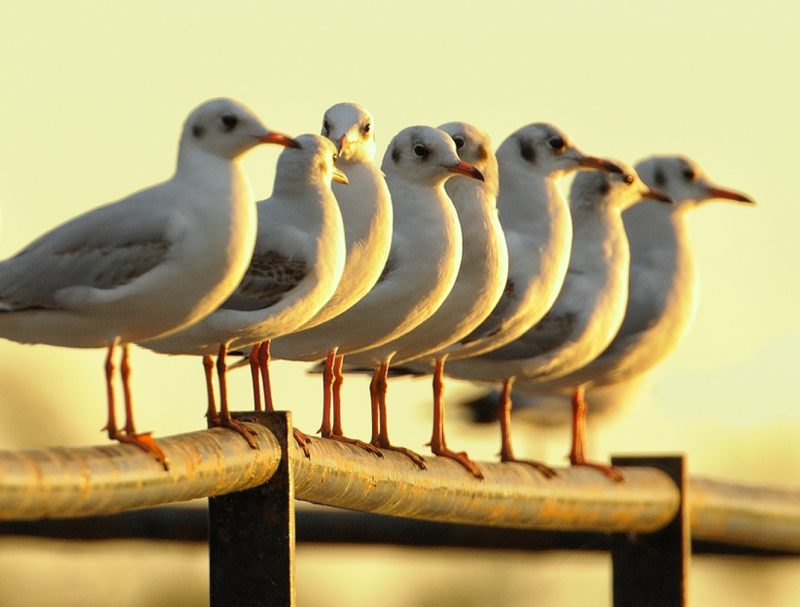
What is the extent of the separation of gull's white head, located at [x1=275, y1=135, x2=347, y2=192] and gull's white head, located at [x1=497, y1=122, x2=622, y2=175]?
306 cm

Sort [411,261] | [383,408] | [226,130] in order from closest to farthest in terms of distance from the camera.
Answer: [226,130]
[411,261]
[383,408]

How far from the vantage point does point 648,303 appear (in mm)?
13578

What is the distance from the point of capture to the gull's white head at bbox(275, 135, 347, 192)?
9.52 metres

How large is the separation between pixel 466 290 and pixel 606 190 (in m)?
2.77

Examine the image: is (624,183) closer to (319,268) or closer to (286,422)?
(319,268)

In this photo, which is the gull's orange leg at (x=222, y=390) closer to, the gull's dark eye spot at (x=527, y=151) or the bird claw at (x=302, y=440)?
the bird claw at (x=302, y=440)

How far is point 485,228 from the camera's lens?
35.9 feet

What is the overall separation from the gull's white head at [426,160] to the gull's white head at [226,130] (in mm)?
1480

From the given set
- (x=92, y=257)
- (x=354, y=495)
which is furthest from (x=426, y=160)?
(x=354, y=495)

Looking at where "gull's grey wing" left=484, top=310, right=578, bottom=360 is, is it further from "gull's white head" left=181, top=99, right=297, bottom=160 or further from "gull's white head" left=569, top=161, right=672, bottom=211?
"gull's white head" left=181, top=99, right=297, bottom=160

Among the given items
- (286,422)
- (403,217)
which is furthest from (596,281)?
(286,422)

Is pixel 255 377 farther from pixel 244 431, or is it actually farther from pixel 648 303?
pixel 648 303

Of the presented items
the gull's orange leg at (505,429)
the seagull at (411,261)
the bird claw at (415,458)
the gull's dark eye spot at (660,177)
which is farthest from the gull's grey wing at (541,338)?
the bird claw at (415,458)

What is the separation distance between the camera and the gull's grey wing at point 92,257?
8.55 m
